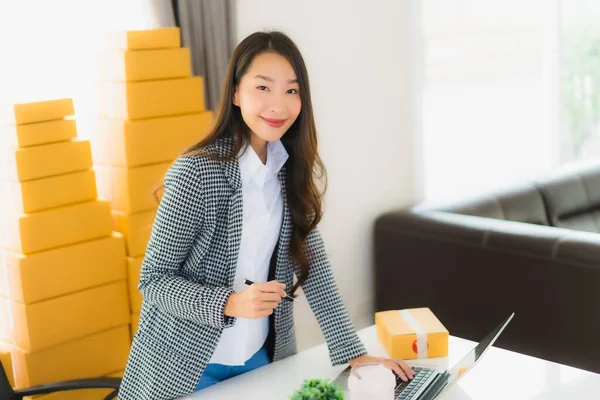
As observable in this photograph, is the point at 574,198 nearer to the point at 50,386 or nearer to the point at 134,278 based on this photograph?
the point at 134,278

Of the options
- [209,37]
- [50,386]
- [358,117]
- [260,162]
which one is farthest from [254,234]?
[358,117]

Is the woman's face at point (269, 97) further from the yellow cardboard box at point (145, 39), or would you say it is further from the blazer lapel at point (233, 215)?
the yellow cardboard box at point (145, 39)

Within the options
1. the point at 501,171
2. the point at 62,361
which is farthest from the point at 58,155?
the point at 501,171

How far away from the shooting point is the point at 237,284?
5.80 ft

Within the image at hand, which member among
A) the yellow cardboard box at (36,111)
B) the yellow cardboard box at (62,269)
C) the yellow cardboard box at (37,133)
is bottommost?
the yellow cardboard box at (62,269)

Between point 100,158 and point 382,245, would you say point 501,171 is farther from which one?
point 100,158

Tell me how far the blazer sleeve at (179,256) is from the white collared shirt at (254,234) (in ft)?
0.42

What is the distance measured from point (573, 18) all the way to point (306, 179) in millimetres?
3470

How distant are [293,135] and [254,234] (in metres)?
0.25

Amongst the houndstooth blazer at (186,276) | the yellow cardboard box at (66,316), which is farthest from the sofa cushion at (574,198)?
the houndstooth blazer at (186,276)

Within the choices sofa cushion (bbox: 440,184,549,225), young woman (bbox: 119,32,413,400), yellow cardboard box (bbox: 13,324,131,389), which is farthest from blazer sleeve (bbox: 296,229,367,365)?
sofa cushion (bbox: 440,184,549,225)

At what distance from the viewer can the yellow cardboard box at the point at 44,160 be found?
2.34m

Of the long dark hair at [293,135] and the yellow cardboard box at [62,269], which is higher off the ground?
the long dark hair at [293,135]

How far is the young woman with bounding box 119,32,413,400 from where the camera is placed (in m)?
1.65
